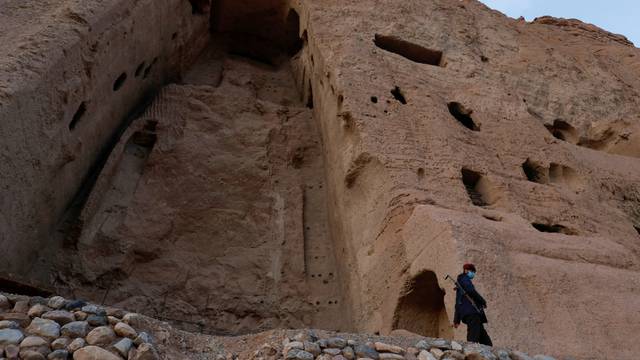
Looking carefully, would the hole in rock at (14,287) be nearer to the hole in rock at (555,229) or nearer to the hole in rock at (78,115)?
the hole in rock at (78,115)

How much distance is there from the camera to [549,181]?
7355 millimetres

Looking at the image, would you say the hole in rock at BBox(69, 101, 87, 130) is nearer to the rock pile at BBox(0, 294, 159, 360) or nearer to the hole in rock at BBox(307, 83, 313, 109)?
the rock pile at BBox(0, 294, 159, 360)

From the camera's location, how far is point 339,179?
295 inches

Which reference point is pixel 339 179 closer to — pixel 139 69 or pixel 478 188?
pixel 478 188

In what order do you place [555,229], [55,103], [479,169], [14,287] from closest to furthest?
[14,287] < [55,103] < [555,229] < [479,169]

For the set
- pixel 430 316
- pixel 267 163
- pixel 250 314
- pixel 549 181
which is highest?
pixel 549 181

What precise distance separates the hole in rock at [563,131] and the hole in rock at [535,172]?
7.01 feet

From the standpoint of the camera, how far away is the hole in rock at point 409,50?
933 cm

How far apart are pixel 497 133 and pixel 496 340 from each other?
3.95m

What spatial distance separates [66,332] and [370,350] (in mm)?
1650

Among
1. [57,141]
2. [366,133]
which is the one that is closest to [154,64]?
[57,141]

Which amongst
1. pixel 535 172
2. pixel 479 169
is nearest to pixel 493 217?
pixel 479 169

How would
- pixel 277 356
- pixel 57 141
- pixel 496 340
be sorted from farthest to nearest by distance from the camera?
1. pixel 57 141
2. pixel 496 340
3. pixel 277 356

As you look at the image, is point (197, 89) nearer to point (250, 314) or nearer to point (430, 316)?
point (250, 314)
